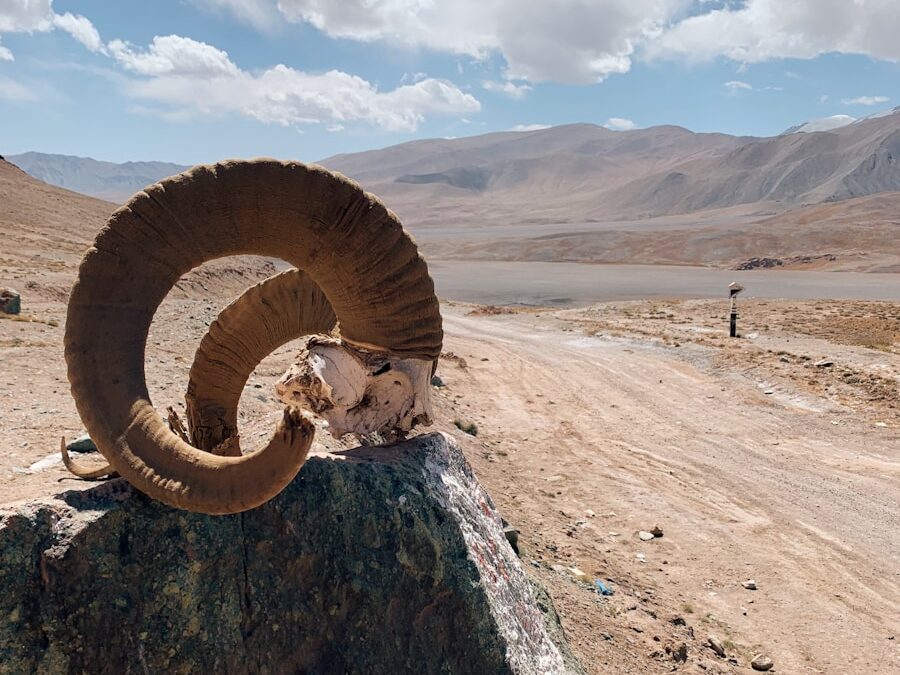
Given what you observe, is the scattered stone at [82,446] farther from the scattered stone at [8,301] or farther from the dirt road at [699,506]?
the scattered stone at [8,301]

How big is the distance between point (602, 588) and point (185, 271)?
6261 millimetres

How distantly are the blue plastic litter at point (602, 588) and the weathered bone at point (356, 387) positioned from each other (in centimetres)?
425

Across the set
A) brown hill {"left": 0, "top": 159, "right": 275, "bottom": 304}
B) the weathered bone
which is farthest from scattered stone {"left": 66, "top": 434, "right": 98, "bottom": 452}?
brown hill {"left": 0, "top": 159, "right": 275, "bottom": 304}

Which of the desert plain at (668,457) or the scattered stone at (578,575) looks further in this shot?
the scattered stone at (578,575)

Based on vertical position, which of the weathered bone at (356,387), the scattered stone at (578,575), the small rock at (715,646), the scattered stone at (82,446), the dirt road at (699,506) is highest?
the weathered bone at (356,387)

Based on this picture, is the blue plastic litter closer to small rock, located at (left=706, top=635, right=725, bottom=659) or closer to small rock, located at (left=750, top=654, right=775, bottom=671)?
small rock, located at (left=706, top=635, right=725, bottom=659)

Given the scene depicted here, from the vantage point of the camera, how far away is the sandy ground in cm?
705

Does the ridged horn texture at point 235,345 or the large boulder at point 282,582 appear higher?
the ridged horn texture at point 235,345

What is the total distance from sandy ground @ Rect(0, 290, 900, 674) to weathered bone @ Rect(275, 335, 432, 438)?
1.45 metres

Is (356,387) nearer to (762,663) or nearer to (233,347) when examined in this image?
(233,347)

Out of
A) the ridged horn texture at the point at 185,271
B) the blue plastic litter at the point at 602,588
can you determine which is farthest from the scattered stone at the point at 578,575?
the ridged horn texture at the point at 185,271

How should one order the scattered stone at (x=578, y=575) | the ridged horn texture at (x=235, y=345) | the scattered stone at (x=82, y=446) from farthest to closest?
1. the scattered stone at (x=578, y=575)
2. the scattered stone at (x=82, y=446)
3. the ridged horn texture at (x=235, y=345)

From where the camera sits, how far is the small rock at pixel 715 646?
6.80 m

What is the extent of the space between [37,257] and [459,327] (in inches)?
840
